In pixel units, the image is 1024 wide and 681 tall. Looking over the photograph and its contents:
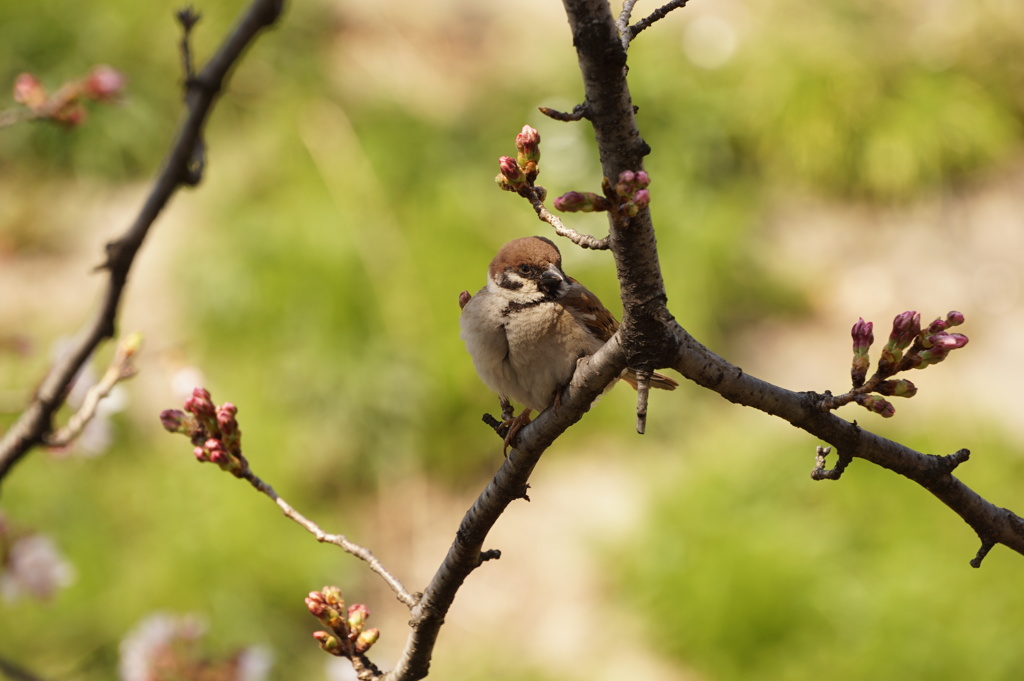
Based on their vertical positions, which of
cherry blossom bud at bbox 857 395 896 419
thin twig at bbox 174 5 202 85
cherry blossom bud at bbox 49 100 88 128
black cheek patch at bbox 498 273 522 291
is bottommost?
cherry blossom bud at bbox 857 395 896 419

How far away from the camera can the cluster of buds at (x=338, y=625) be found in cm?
138

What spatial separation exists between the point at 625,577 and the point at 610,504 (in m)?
0.54

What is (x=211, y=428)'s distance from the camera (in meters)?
1.45

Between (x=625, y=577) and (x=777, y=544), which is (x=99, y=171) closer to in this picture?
(x=625, y=577)

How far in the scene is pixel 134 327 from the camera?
205 inches

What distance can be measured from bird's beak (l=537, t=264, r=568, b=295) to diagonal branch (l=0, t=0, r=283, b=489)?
696mm

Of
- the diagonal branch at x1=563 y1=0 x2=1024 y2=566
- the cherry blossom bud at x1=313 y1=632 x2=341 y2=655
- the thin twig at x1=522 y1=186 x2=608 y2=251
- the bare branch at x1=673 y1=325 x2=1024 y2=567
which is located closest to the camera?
the diagonal branch at x1=563 y1=0 x2=1024 y2=566

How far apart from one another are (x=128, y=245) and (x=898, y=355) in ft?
4.37

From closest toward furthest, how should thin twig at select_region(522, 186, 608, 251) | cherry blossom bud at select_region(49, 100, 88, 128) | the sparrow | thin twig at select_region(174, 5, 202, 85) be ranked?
thin twig at select_region(522, 186, 608, 251)
the sparrow
thin twig at select_region(174, 5, 202, 85)
cherry blossom bud at select_region(49, 100, 88, 128)

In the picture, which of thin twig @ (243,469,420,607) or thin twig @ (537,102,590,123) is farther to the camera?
thin twig @ (243,469,420,607)

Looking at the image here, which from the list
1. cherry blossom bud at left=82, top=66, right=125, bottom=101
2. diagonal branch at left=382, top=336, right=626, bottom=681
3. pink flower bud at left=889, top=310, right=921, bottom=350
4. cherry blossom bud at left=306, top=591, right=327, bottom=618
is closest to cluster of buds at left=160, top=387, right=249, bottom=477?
cherry blossom bud at left=306, top=591, right=327, bottom=618

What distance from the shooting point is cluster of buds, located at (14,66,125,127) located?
216 centimetres

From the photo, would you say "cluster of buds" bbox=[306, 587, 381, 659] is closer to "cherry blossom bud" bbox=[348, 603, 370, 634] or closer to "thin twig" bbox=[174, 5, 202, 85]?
"cherry blossom bud" bbox=[348, 603, 370, 634]

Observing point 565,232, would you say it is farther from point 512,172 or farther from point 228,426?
point 228,426
